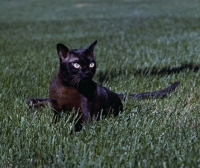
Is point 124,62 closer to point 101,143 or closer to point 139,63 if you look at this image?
point 139,63

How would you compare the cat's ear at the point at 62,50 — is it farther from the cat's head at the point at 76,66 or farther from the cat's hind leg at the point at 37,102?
the cat's hind leg at the point at 37,102

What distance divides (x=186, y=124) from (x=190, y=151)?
2.53 ft

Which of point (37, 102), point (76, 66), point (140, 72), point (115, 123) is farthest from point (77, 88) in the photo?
point (140, 72)

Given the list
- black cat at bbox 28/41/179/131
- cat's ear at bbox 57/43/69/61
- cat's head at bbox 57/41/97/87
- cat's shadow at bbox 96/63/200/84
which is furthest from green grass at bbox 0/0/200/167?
cat's ear at bbox 57/43/69/61

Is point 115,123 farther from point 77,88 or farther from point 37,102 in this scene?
point 37,102

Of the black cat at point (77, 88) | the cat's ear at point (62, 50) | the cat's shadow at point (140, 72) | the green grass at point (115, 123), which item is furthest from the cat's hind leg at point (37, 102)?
the cat's shadow at point (140, 72)

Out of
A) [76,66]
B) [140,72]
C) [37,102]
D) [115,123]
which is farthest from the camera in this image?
[140,72]

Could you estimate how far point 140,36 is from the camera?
45.6ft

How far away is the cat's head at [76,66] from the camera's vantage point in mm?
4547

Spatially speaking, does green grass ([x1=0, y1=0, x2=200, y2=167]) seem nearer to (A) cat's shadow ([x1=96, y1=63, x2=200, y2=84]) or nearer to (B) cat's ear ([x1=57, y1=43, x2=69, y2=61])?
(A) cat's shadow ([x1=96, y1=63, x2=200, y2=84])

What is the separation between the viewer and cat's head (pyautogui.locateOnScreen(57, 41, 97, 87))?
455cm

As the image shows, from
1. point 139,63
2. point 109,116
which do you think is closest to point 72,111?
point 109,116

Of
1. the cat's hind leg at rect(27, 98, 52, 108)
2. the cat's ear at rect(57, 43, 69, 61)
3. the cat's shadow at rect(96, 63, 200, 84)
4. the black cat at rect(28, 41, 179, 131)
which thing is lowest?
the cat's shadow at rect(96, 63, 200, 84)

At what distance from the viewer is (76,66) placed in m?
4.57
